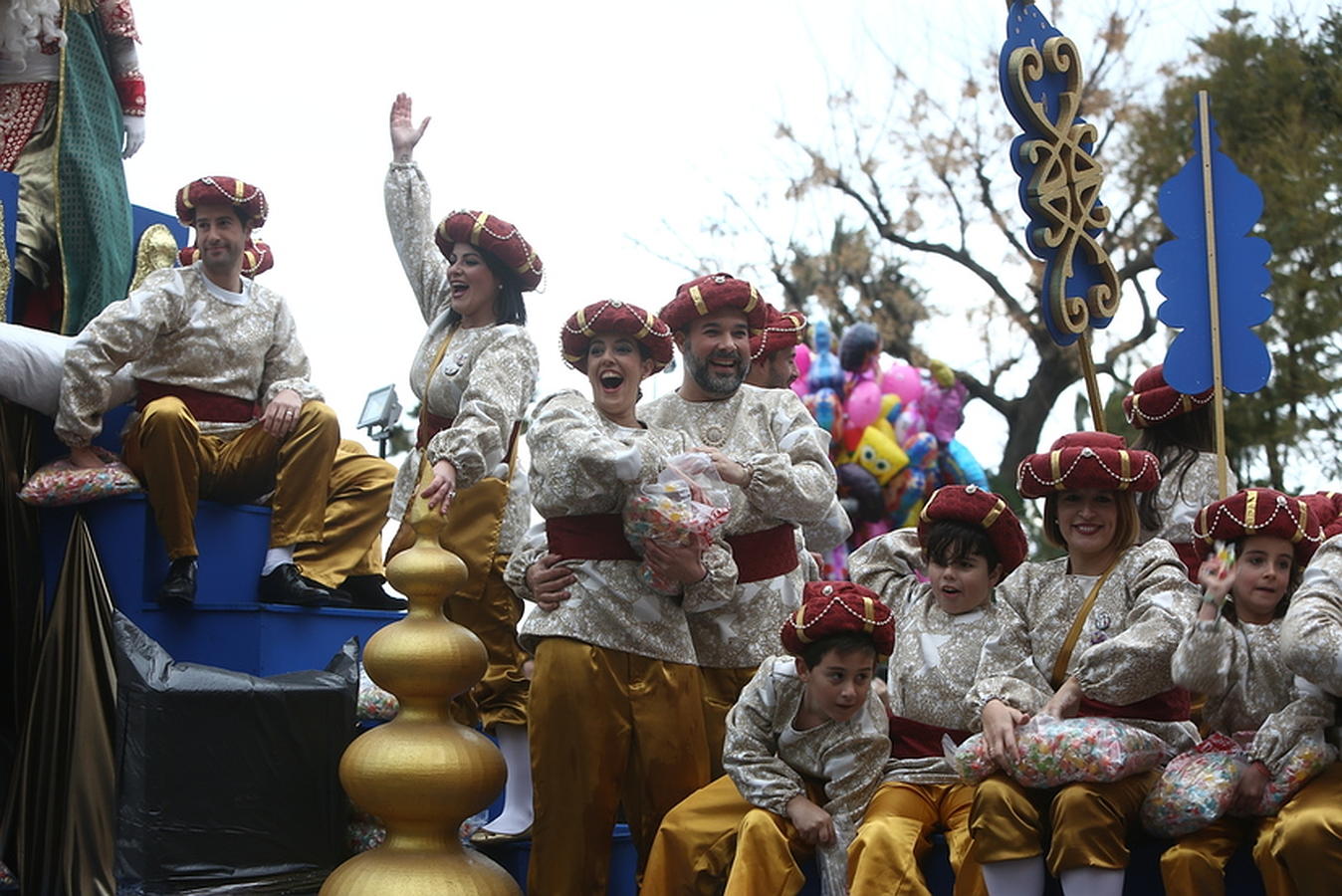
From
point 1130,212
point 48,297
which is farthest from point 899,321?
point 48,297

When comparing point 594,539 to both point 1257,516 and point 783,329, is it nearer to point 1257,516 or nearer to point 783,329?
point 783,329

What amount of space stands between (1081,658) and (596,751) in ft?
4.41

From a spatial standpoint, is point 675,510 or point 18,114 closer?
point 675,510

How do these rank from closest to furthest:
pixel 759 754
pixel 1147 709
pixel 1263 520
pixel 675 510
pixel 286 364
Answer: pixel 1263 520 < pixel 1147 709 < pixel 759 754 < pixel 675 510 < pixel 286 364

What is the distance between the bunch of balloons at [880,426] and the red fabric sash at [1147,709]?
266 inches

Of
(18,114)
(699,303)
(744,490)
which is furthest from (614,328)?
(18,114)

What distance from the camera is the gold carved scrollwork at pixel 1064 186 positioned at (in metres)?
5.02

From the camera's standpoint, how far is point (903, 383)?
38.5ft

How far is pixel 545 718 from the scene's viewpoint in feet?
14.9

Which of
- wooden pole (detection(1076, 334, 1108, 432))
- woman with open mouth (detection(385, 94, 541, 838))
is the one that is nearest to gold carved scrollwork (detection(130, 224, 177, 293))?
woman with open mouth (detection(385, 94, 541, 838))

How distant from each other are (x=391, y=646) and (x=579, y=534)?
61 centimetres

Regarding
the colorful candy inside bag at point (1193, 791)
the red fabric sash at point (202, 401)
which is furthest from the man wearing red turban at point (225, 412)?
the colorful candy inside bag at point (1193, 791)

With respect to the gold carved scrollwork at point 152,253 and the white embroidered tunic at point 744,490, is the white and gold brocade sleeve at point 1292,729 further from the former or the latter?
the gold carved scrollwork at point 152,253

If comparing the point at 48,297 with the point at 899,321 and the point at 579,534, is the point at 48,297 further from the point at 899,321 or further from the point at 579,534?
the point at 899,321
